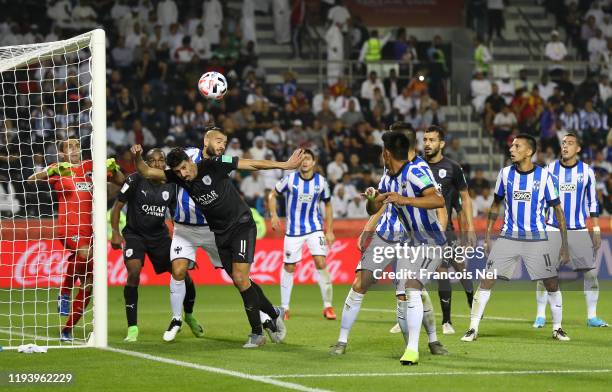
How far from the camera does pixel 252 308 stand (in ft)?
39.5

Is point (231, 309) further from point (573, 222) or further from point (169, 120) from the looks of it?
point (169, 120)

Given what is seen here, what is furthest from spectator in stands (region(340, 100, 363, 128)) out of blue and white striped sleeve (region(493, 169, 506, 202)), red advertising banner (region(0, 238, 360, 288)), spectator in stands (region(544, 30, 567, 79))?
blue and white striped sleeve (region(493, 169, 506, 202))

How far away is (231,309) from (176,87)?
1038 centimetres

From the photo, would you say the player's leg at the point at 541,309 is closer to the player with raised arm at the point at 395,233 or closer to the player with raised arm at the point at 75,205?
the player with raised arm at the point at 395,233

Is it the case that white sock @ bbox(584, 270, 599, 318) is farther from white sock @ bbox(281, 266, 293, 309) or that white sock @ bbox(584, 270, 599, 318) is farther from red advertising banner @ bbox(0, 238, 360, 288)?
red advertising banner @ bbox(0, 238, 360, 288)

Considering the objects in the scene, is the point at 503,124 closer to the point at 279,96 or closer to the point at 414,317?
the point at 279,96

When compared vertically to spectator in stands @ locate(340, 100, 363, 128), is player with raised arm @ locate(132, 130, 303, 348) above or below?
below

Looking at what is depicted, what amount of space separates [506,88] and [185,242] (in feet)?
60.5

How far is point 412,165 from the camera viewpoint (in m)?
10.7

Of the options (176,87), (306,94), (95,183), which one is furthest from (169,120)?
(95,183)

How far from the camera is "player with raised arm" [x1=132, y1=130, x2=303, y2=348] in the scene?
11703mm

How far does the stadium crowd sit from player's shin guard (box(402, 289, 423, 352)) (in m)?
13.6

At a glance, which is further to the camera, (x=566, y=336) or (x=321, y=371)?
(x=566, y=336)

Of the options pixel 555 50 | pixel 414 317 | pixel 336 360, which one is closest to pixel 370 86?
pixel 555 50
